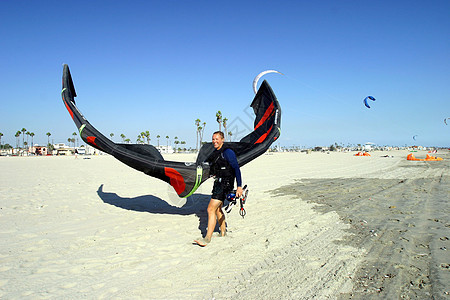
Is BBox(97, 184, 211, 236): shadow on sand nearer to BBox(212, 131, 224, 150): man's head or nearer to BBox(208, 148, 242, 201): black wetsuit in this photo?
BBox(208, 148, 242, 201): black wetsuit

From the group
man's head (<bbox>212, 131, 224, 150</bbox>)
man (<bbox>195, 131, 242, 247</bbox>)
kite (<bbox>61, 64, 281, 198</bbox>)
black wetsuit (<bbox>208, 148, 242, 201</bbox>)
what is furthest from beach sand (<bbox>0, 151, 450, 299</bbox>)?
man's head (<bbox>212, 131, 224, 150</bbox>)

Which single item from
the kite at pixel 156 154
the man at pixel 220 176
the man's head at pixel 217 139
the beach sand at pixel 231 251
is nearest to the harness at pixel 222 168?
the man at pixel 220 176

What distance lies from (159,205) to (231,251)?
14.0ft

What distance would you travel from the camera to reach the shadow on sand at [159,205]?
24.2ft

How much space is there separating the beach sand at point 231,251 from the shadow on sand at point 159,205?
55mm

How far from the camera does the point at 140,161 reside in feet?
18.3

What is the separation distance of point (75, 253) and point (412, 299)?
4.66 metres

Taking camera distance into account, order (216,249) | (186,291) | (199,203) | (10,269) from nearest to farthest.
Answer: (186,291) < (10,269) < (216,249) < (199,203)

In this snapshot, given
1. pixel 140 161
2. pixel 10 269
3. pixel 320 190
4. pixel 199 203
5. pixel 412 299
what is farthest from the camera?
pixel 320 190

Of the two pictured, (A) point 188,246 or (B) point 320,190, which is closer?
(A) point 188,246

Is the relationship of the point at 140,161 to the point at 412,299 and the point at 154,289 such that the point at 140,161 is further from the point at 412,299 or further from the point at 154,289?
the point at 412,299

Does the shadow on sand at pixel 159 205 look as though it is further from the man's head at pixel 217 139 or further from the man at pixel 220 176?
the man's head at pixel 217 139

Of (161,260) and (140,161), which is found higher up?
(140,161)

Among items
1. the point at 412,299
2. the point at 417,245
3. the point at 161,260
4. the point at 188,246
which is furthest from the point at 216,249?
the point at 417,245
